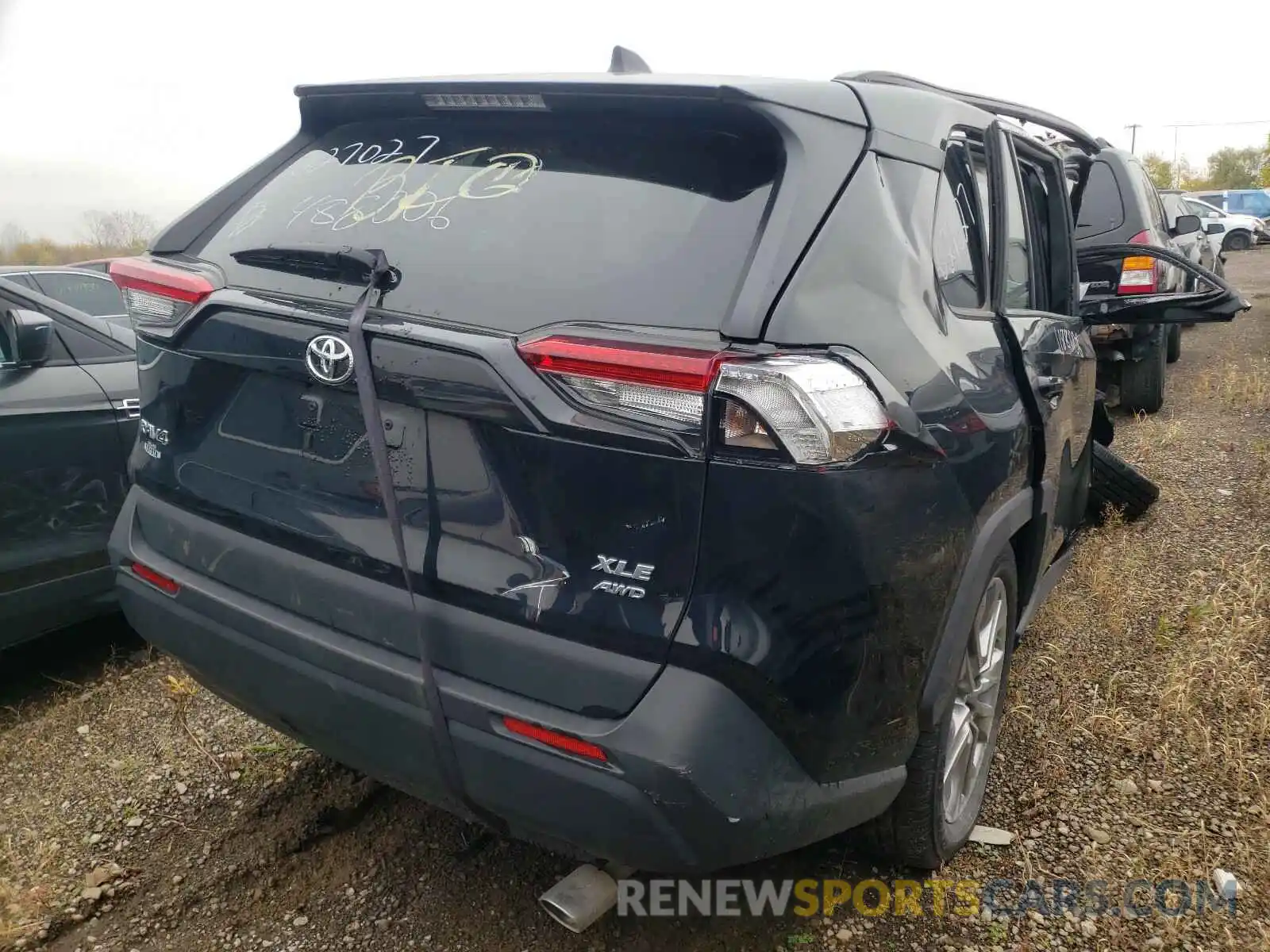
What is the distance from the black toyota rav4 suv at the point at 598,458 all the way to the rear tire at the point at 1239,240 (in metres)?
31.3

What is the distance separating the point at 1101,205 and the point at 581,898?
22.3 feet

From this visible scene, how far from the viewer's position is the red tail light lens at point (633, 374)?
1551 millimetres

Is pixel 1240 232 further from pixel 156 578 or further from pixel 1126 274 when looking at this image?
pixel 156 578

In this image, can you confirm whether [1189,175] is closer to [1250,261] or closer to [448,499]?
[1250,261]

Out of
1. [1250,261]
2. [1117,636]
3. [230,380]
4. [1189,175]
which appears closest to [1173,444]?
[1117,636]

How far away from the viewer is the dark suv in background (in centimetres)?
660

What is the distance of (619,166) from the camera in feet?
6.09

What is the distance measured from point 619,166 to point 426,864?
173cm

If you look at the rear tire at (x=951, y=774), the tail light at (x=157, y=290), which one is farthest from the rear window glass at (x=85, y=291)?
the rear tire at (x=951, y=774)

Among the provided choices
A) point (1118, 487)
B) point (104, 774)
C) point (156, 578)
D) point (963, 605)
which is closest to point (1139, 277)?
point (1118, 487)

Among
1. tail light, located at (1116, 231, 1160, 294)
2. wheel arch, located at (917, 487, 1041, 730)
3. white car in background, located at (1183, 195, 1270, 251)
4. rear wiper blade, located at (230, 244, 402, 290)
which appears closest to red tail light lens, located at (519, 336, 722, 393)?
rear wiper blade, located at (230, 244, 402, 290)

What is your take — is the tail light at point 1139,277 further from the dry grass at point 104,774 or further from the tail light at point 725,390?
the dry grass at point 104,774

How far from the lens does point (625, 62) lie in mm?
2152
